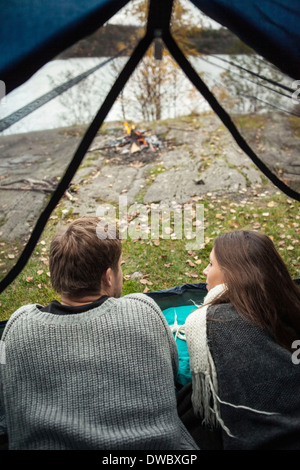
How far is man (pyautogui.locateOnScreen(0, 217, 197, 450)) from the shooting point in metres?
1.33

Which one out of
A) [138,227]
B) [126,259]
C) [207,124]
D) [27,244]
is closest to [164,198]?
[138,227]

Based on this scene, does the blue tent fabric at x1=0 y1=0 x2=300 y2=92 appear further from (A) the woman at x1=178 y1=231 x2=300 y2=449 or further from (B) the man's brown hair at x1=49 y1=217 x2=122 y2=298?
(A) the woman at x1=178 y1=231 x2=300 y2=449

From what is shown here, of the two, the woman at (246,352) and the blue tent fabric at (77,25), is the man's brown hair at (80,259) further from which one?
the blue tent fabric at (77,25)

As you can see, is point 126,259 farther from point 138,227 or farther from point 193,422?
point 193,422

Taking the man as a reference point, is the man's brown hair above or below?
above

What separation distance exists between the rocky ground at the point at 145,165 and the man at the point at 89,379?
68 centimetres

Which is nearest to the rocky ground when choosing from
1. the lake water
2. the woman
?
the lake water

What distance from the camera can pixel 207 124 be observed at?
271 inches

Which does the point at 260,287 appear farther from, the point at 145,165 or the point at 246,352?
the point at 145,165

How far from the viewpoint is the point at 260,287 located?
1674 millimetres

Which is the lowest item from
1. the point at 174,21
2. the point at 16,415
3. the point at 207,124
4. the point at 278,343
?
the point at 16,415

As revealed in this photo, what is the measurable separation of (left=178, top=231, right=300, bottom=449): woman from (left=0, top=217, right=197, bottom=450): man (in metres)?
0.25

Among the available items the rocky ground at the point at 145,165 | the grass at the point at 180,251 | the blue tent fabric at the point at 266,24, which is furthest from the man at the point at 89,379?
the grass at the point at 180,251

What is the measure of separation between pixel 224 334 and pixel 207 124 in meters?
5.97
